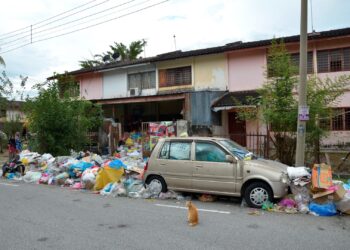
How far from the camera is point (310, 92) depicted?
1236 cm

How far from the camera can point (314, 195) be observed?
27.1 feet

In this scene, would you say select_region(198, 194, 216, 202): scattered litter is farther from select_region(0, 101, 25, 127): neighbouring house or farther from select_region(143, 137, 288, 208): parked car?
select_region(0, 101, 25, 127): neighbouring house

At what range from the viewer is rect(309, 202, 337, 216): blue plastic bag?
7980mm

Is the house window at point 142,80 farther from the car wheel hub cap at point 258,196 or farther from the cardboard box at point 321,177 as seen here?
the cardboard box at point 321,177

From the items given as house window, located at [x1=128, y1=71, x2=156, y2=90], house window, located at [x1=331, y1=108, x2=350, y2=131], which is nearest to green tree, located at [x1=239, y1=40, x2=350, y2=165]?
house window, located at [x1=331, y1=108, x2=350, y2=131]

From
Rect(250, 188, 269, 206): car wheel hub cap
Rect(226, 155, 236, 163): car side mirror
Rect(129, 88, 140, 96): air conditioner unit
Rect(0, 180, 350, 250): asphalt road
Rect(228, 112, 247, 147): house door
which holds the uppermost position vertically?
Rect(129, 88, 140, 96): air conditioner unit

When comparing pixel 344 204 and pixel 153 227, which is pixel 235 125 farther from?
pixel 153 227

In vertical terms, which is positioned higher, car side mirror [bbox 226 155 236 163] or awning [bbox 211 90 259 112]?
awning [bbox 211 90 259 112]

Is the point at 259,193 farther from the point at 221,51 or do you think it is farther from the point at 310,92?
the point at 221,51

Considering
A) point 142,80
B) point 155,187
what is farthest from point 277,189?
point 142,80

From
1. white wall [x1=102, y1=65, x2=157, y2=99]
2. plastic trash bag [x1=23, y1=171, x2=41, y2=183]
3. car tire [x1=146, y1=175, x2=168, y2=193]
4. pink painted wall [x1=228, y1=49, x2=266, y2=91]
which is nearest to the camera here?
car tire [x1=146, y1=175, x2=168, y2=193]

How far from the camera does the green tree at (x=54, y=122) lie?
18391 millimetres

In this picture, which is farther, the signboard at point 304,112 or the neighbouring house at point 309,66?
the neighbouring house at point 309,66

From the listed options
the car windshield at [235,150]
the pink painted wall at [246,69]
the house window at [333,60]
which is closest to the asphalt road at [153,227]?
the car windshield at [235,150]
